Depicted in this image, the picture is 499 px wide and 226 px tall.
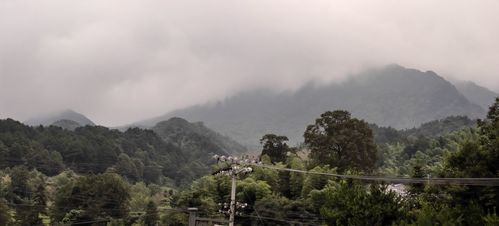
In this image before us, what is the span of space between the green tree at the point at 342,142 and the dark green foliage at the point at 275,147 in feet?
24.1

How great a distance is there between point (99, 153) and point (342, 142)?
263 feet

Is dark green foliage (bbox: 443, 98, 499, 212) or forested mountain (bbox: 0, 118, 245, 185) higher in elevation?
forested mountain (bbox: 0, 118, 245, 185)

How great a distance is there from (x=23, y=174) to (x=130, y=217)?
3236cm

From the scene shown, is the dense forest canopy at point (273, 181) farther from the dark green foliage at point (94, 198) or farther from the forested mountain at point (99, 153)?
the forested mountain at point (99, 153)

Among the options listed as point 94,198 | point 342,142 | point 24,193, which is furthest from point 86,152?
point 342,142

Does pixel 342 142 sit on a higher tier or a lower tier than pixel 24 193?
higher

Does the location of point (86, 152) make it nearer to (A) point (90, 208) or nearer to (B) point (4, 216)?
(B) point (4, 216)

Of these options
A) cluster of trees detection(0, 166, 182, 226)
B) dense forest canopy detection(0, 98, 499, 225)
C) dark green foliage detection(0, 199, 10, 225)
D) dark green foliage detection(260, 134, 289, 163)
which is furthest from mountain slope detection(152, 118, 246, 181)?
dark green foliage detection(0, 199, 10, 225)

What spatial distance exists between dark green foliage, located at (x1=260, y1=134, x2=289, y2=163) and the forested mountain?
181 feet

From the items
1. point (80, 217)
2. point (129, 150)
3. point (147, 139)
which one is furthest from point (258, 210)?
point (147, 139)

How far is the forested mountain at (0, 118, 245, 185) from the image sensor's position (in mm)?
107375

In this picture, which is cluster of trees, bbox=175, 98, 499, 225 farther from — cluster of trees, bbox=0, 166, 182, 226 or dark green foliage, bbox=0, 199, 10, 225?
dark green foliage, bbox=0, 199, 10, 225

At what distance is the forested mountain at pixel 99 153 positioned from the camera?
107 m

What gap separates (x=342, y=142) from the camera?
5481 cm
